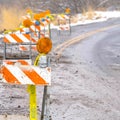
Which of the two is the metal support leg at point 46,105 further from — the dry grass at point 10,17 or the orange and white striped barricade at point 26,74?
the dry grass at point 10,17

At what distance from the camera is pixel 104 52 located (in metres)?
19.3

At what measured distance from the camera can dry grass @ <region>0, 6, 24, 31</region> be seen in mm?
32375

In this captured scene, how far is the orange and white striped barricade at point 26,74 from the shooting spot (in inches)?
273

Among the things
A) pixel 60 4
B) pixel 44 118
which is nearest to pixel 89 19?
pixel 60 4

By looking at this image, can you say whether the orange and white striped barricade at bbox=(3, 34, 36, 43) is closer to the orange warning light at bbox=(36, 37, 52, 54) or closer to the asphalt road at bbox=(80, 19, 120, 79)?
the asphalt road at bbox=(80, 19, 120, 79)

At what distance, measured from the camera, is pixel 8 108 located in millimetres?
9461

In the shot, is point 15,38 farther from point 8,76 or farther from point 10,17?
point 10,17

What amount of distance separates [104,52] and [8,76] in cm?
1252

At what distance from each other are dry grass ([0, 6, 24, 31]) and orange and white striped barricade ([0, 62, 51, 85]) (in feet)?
81.4

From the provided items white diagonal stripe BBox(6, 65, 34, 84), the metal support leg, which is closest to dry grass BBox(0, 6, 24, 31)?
the metal support leg

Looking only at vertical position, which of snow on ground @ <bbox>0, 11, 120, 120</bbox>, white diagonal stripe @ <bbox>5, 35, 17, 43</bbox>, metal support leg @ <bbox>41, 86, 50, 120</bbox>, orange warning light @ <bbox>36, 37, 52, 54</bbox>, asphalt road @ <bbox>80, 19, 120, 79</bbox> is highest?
orange warning light @ <bbox>36, 37, 52, 54</bbox>

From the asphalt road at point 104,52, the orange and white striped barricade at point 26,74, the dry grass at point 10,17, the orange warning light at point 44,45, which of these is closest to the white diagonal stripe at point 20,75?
the orange and white striped barricade at point 26,74

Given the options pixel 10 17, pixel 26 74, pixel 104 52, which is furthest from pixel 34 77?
pixel 10 17

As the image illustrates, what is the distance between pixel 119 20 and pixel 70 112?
85.3 feet
